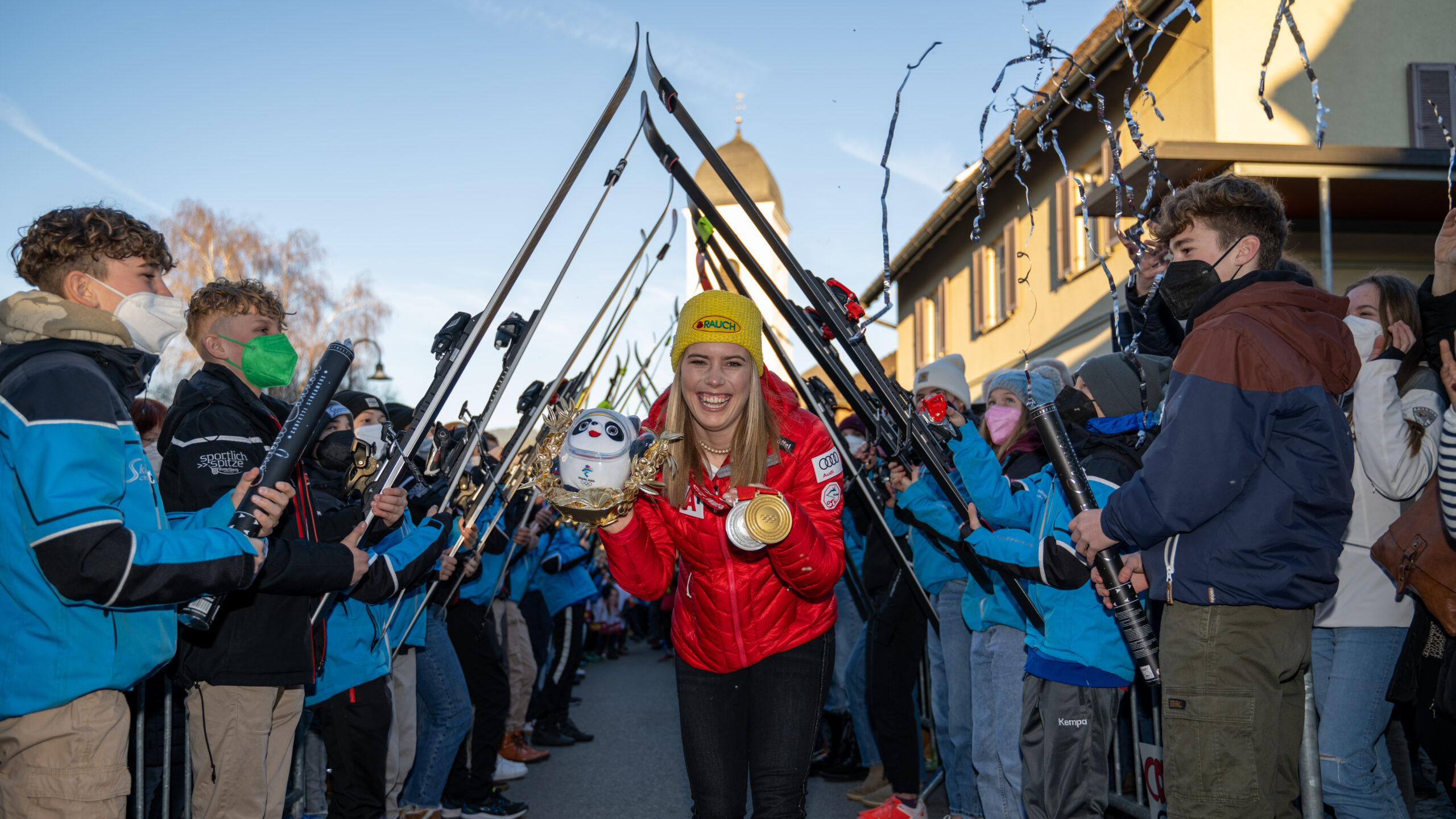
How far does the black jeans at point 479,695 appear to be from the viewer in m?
5.72

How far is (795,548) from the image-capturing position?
2.73 m

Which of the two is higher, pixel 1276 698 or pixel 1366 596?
pixel 1366 596

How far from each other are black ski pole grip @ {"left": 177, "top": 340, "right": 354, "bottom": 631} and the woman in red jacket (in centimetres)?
91

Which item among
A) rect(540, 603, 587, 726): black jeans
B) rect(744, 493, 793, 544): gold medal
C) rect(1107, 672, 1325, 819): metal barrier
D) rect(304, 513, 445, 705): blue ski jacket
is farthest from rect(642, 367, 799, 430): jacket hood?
rect(540, 603, 587, 726): black jeans

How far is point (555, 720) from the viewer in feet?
26.7

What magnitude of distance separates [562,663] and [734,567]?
18.8ft

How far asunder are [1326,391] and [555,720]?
6753mm

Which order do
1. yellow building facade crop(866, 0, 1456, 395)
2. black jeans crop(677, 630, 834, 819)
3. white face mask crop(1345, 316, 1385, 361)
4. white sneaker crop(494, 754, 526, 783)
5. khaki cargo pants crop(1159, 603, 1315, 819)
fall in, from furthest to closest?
1. yellow building facade crop(866, 0, 1456, 395)
2. white sneaker crop(494, 754, 526, 783)
3. white face mask crop(1345, 316, 1385, 361)
4. black jeans crop(677, 630, 834, 819)
5. khaki cargo pants crop(1159, 603, 1315, 819)

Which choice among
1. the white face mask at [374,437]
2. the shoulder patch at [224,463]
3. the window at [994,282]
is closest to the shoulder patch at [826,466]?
the shoulder patch at [224,463]

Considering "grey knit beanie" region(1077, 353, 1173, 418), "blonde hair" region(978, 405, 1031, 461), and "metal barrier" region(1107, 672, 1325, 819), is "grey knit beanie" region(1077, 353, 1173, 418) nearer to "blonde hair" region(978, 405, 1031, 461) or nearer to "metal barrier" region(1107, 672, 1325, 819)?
"blonde hair" region(978, 405, 1031, 461)

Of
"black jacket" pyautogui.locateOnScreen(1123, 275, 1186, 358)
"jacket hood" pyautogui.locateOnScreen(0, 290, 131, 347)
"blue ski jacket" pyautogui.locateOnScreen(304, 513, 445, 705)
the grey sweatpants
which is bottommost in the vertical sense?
the grey sweatpants

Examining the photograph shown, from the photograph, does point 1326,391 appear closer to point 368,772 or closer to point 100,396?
point 100,396

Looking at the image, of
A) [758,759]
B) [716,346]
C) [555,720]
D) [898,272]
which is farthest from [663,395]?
[898,272]

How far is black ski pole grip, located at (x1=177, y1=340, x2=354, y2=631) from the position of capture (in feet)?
8.81
